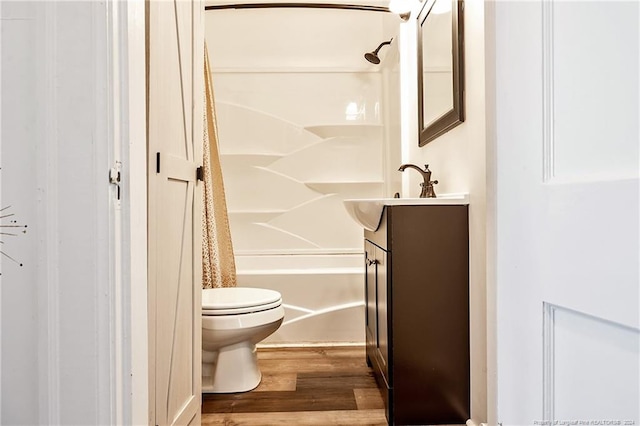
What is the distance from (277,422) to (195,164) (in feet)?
3.33

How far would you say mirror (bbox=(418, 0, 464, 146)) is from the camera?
5.77ft

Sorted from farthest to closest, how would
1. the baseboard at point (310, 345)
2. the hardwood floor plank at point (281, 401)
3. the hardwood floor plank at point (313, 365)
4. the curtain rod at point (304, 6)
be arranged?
the curtain rod at point (304, 6) → the baseboard at point (310, 345) → the hardwood floor plank at point (313, 365) → the hardwood floor plank at point (281, 401)

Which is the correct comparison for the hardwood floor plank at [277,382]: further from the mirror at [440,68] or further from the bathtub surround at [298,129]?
the mirror at [440,68]

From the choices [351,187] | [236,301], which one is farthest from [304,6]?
[236,301]

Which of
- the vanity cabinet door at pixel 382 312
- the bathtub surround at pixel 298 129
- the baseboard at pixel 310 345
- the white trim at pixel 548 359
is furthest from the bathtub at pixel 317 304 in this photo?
the white trim at pixel 548 359

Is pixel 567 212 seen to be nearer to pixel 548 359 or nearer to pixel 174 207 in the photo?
pixel 548 359

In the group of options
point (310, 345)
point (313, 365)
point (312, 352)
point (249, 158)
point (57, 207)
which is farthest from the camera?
point (249, 158)

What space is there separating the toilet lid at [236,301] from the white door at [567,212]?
139 cm

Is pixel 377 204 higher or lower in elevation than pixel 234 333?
higher

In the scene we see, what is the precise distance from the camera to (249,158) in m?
3.36

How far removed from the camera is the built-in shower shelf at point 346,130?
11.0 feet

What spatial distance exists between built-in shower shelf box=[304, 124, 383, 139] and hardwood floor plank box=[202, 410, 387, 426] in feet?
6.81

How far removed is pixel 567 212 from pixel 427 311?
3.82 ft

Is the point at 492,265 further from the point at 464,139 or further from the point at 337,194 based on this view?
the point at 337,194
